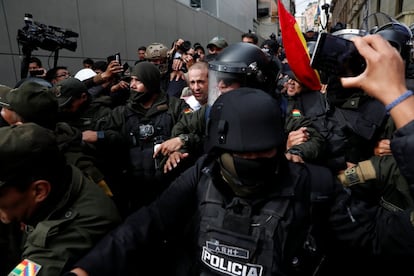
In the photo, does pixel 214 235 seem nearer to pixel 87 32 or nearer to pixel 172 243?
pixel 172 243

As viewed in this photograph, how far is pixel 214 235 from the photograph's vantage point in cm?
132

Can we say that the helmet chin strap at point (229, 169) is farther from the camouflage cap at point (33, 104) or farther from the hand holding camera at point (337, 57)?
the camouflage cap at point (33, 104)

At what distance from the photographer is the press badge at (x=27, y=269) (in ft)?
4.11

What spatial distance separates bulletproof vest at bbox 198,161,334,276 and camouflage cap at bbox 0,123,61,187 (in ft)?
2.43

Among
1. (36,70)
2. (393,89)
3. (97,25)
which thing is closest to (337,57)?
(393,89)

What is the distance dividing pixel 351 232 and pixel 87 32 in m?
8.16

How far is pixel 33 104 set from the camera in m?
2.11

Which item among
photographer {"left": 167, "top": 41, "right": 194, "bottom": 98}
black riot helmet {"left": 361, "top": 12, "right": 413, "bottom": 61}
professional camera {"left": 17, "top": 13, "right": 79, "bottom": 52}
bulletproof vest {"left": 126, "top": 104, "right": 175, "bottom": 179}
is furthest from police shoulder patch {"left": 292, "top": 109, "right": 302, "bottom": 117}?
professional camera {"left": 17, "top": 13, "right": 79, "bottom": 52}

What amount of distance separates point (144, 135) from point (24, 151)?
1.82 meters

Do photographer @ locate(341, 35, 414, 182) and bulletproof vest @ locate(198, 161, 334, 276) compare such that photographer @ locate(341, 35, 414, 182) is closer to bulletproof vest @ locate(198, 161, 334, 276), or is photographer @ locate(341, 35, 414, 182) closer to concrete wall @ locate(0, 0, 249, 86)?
bulletproof vest @ locate(198, 161, 334, 276)

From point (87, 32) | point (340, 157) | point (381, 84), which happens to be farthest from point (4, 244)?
point (87, 32)

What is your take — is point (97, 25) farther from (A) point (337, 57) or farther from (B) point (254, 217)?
(A) point (337, 57)

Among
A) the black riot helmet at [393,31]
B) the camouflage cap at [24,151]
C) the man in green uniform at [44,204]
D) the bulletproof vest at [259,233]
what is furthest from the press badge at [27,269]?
the black riot helmet at [393,31]

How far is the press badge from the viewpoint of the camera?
1.25m
